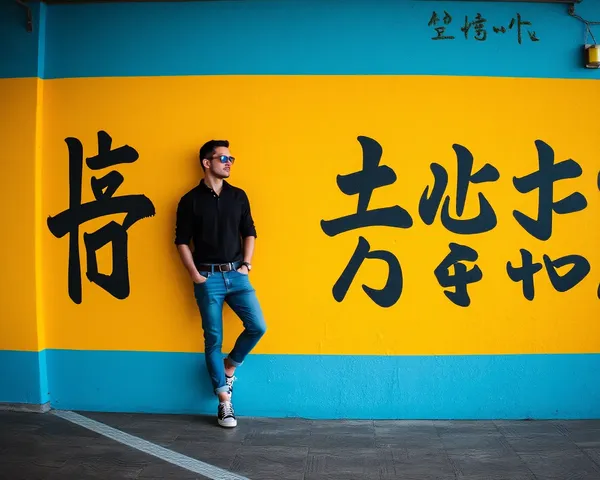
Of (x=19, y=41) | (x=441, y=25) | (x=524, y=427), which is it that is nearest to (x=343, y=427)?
(x=524, y=427)

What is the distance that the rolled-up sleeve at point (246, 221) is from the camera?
461cm

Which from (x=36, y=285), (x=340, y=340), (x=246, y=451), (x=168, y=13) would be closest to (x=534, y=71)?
(x=340, y=340)

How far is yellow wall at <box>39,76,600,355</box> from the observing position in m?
4.65

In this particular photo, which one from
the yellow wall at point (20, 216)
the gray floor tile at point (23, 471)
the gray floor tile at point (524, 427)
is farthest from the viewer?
the yellow wall at point (20, 216)

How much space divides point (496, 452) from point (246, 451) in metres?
1.51

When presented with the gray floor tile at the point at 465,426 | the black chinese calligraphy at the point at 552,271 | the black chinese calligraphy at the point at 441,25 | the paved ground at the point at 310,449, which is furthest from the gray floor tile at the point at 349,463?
the black chinese calligraphy at the point at 441,25

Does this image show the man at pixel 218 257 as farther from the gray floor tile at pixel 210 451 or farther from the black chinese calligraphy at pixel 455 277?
the black chinese calligraphy at pixel 455 277

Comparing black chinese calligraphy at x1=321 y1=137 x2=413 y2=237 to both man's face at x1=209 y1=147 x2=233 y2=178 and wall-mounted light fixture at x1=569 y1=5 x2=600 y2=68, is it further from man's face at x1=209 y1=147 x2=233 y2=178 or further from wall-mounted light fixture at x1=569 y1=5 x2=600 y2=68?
wall-mounted light fixture at x1=569 y1=5 x2=600 y2=68

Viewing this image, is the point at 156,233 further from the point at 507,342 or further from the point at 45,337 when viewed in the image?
the point at 507,342

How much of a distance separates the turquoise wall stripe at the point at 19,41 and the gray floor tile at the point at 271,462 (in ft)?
10.1

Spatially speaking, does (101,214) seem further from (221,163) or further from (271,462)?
(271,462)

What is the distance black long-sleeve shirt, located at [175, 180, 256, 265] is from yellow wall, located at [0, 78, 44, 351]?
1147 mm

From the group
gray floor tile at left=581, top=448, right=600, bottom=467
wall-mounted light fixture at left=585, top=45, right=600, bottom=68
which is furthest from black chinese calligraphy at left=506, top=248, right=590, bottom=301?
wall-mounted light fixture at left=585, top=45, right=600, bottom=68

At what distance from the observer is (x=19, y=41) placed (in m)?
4.85
